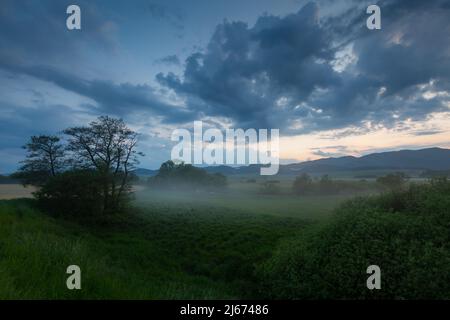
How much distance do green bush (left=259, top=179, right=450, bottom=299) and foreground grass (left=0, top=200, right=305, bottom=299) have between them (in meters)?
3.21

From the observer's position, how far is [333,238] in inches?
406

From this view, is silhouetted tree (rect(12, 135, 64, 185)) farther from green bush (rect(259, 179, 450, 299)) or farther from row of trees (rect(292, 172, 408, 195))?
row of trees (rect(292, 172, 408, 195))

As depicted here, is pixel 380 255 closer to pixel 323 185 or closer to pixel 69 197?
pixel 69 197

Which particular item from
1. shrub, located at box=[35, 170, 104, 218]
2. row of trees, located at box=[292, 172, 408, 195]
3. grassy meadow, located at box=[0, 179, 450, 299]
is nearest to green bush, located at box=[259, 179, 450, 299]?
grassy meadow, located at box=[0, 179, 450, 299]

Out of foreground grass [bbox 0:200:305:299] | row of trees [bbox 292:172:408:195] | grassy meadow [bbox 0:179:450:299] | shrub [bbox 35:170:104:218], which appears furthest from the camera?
row of trees [bbox 292:172:408:195]

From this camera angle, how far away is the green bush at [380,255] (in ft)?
25.7

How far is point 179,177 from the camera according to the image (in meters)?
81.5

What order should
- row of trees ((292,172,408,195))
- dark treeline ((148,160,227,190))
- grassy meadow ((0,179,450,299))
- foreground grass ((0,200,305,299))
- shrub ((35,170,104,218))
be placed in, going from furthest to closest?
dark treeline ((148,160,227,190)) < row of trees ((292,172,408,195)) < shrub ((35,170,104,218)) < grassy meadow ((0,179,450,299)) < foreground grass ((0,200,305,299))

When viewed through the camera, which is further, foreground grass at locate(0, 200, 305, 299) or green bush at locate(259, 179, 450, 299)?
green bush at locate(259, 179, 450, 299)

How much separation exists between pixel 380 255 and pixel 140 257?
1423 centimetres

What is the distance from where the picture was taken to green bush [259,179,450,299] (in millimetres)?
7848

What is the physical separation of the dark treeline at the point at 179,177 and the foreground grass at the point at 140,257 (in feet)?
142
